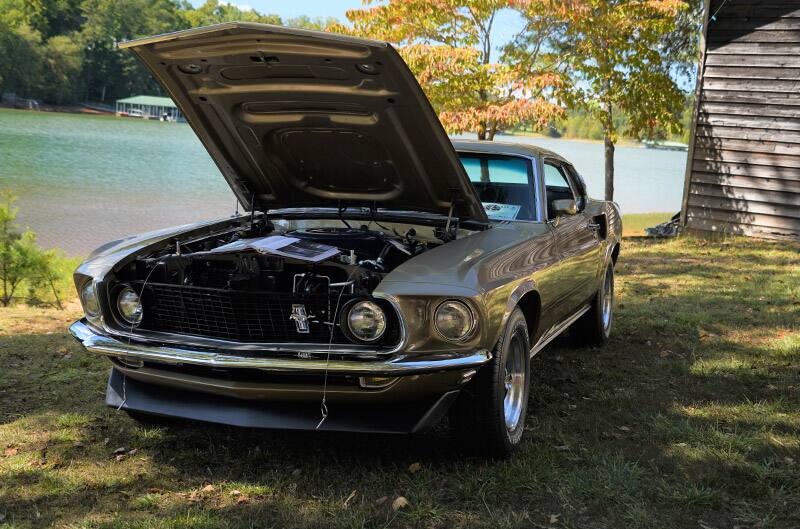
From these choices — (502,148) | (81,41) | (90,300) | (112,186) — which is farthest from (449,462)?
(81,41)

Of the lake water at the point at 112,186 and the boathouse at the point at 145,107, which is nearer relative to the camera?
the lake water at the point at 112,186

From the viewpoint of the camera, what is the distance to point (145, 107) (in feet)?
321

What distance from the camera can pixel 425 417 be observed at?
3.53 metres

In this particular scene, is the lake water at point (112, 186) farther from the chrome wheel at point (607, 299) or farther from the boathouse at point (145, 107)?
the boathouse at point (145, 107)

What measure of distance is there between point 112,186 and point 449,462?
25.3 meters

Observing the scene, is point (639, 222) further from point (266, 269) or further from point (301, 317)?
point (301, 317)

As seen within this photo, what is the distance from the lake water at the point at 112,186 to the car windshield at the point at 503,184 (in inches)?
481

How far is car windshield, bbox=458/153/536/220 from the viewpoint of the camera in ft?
16.6

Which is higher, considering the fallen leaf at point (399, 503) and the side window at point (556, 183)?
the side window at point (556, 183)

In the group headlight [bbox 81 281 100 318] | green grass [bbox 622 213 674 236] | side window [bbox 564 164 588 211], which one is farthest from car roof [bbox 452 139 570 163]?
green grass [bbox 622 213 674 236]

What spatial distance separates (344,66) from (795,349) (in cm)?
444

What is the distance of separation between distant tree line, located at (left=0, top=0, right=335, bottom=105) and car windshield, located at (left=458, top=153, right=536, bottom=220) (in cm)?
6496

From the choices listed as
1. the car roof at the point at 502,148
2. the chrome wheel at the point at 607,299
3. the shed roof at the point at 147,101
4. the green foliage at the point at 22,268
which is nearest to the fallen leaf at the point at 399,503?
the car roof at the point at 502,148

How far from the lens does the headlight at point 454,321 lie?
3482mm
